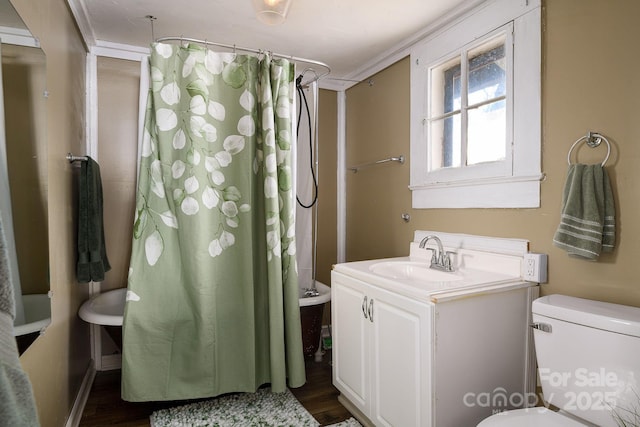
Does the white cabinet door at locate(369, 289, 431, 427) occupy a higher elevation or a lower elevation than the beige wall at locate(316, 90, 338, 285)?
lower

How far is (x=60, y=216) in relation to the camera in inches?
71.2

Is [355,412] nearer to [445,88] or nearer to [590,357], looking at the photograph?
[590,357]

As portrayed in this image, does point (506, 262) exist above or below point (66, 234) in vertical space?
below

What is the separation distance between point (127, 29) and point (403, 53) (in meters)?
1.82

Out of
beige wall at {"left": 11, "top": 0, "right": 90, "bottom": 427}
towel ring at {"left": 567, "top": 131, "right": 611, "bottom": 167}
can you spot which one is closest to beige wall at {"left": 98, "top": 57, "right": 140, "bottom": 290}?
beige wall at {"left": 11, "top": 0, "right": 90, "bottom": 427}

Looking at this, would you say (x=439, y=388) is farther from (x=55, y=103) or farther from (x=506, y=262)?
(x=55, y=103)

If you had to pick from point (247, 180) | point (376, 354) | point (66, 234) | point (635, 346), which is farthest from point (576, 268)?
point (66, 234)

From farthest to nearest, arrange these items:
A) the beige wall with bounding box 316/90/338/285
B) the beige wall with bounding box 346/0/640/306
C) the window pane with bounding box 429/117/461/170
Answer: the beige wall with bounding box 316/90/338/285, the window pane with bounding box 429/117/461/170, the beige wall with bounding box 346/0/640/306

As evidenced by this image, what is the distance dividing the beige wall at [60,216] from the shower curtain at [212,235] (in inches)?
11.8

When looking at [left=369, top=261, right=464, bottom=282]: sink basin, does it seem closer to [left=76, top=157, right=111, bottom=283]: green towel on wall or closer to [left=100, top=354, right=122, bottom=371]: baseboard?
[left=76, top=157, right=111, bottom=283]: green towel on wall

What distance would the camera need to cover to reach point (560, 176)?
163 cm

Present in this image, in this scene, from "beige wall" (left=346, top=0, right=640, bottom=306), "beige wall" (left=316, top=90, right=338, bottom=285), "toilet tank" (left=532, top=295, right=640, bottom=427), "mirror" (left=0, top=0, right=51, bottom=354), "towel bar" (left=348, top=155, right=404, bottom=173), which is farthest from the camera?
"beige wall" (left=316, top=90, right=338, bottom=285)

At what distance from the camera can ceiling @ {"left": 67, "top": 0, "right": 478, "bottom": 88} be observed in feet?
6.73

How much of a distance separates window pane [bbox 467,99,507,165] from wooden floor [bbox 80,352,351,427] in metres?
1.61
